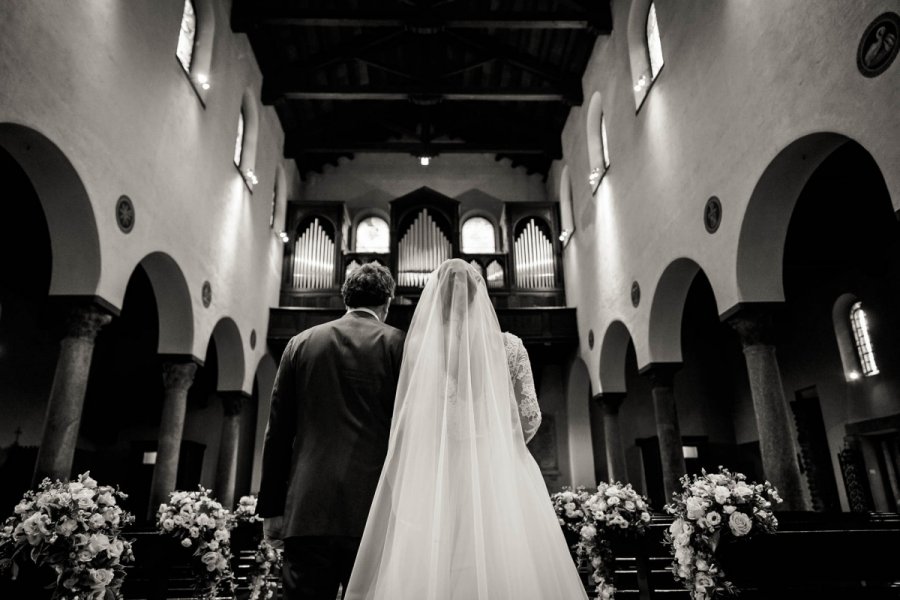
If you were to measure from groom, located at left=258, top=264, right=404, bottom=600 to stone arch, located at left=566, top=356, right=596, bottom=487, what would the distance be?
532 inches

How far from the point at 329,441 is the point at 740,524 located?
3.33 m

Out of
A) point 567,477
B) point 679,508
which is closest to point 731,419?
point 567,477

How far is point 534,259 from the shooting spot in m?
16.6

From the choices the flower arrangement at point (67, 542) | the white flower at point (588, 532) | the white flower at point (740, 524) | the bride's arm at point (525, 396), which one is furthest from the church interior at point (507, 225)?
the bride's arm at point (525, 396)

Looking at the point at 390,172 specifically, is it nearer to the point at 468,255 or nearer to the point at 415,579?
the point at 468,255

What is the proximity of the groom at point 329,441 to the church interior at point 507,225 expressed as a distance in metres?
3.40

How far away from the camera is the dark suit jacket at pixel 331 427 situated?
8.31 ft

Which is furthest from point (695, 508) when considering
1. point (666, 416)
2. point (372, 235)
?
point (372, 235)

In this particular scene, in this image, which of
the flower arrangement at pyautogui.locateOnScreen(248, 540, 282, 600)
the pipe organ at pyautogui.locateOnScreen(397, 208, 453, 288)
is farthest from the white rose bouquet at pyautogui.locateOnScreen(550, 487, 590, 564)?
the pipe organ at pyautogui.locateOnScreen(397, 208, 453, 288)

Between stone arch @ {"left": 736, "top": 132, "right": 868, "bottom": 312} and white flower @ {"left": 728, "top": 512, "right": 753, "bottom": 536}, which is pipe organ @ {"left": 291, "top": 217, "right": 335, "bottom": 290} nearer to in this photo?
stone arch @ {"left": 736, "top": 132, "right": 868, "bottom": 312}

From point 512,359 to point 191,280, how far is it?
28.1 feet

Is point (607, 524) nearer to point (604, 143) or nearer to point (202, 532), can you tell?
point (202, 532)

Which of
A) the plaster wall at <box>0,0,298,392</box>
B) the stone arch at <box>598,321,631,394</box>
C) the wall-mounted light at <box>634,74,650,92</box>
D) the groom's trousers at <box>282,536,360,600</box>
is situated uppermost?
the wall-mounted light at <box>634,74,650,92</box>

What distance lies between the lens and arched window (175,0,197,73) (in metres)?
10.3
